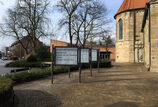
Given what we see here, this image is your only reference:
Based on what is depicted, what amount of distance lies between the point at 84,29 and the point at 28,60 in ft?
31.2

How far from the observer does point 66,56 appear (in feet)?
23.2

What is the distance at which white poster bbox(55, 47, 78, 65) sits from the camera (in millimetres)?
7014

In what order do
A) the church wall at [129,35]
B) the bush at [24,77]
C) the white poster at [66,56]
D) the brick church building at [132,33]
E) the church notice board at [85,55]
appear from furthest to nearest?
1. the church wall at [129,35]
2. the brick church building at [132,33]
3. the church notice board at [85,55]
4. the bush at [24,77]
5. the white poster at [66,56]

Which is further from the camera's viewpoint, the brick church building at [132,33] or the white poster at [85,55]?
the brick church building at [132,33]

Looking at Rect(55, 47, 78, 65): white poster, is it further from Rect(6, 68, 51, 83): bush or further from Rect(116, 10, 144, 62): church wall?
Rect(116, 10, 144, 62): church wall

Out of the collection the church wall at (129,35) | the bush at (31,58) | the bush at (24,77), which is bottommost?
the bush at (24,77)

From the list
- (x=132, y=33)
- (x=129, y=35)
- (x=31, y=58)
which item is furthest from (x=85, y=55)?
(x=132, y=33)

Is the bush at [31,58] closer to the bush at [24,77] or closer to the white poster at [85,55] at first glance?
the bush at [24,77]

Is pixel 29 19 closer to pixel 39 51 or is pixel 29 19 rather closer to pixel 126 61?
pixel 39 51

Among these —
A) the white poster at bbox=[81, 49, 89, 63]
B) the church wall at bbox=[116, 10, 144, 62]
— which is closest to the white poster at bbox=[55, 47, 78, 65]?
the white poster at bbox=[81, 49, 89, 63]

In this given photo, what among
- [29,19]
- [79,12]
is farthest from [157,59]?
[29,19]

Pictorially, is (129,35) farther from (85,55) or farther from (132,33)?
(85,55)

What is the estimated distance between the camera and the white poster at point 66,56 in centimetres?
701

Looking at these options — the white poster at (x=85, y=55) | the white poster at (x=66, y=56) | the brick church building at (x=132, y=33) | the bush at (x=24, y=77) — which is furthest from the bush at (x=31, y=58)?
the brick church building at (x=132, y=33)
